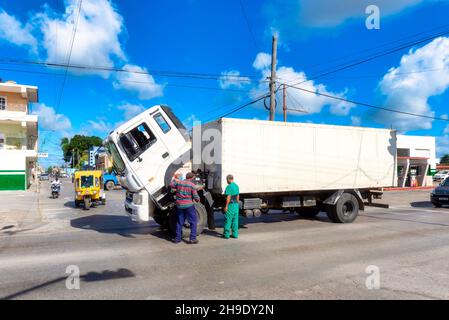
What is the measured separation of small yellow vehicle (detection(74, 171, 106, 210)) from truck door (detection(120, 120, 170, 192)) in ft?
27.2

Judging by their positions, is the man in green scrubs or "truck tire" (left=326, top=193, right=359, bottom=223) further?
"truck tire" (left=326, top=193, right=359, bottom=223)

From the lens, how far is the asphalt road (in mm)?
4965

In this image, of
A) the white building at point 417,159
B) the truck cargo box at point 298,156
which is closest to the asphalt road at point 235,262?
the truck cargo box at point 298,156

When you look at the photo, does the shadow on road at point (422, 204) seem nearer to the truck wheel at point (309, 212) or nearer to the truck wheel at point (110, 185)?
the truck wheel at point (309, 212)

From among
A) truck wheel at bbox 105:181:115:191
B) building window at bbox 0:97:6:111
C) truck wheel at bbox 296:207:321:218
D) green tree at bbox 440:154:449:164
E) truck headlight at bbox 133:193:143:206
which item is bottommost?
truck wheel at bbox 296:207:321:218

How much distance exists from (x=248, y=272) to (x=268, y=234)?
11.7ft

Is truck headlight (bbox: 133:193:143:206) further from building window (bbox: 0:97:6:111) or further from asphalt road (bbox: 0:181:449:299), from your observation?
building window (bbox: 0:97:6:111)

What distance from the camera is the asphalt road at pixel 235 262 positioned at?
16.3 ft

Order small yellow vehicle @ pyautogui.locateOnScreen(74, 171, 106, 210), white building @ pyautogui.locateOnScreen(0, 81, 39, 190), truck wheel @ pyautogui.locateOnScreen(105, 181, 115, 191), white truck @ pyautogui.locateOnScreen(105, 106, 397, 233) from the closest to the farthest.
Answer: white truck @ pyautogui.locateOnScreen(105, 106, 397, 233), small yellow vehicle @ pyautogui.locateOnScreen(74, 171, 106, 210), white building @ pyautogui.locateOnScreen(0, 81, 39, 190), truck wheel @ pyautogui.locateOnScreen(105, 181, 115, 191)

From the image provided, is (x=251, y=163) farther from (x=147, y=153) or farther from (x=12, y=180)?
(x=12, y=180)

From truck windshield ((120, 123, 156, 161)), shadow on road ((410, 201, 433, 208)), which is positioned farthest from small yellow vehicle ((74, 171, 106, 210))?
shadow on road ((410, 201, 433, 208))

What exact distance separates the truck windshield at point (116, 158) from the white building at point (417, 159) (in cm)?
2987

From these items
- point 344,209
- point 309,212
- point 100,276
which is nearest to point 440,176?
point 309,212
